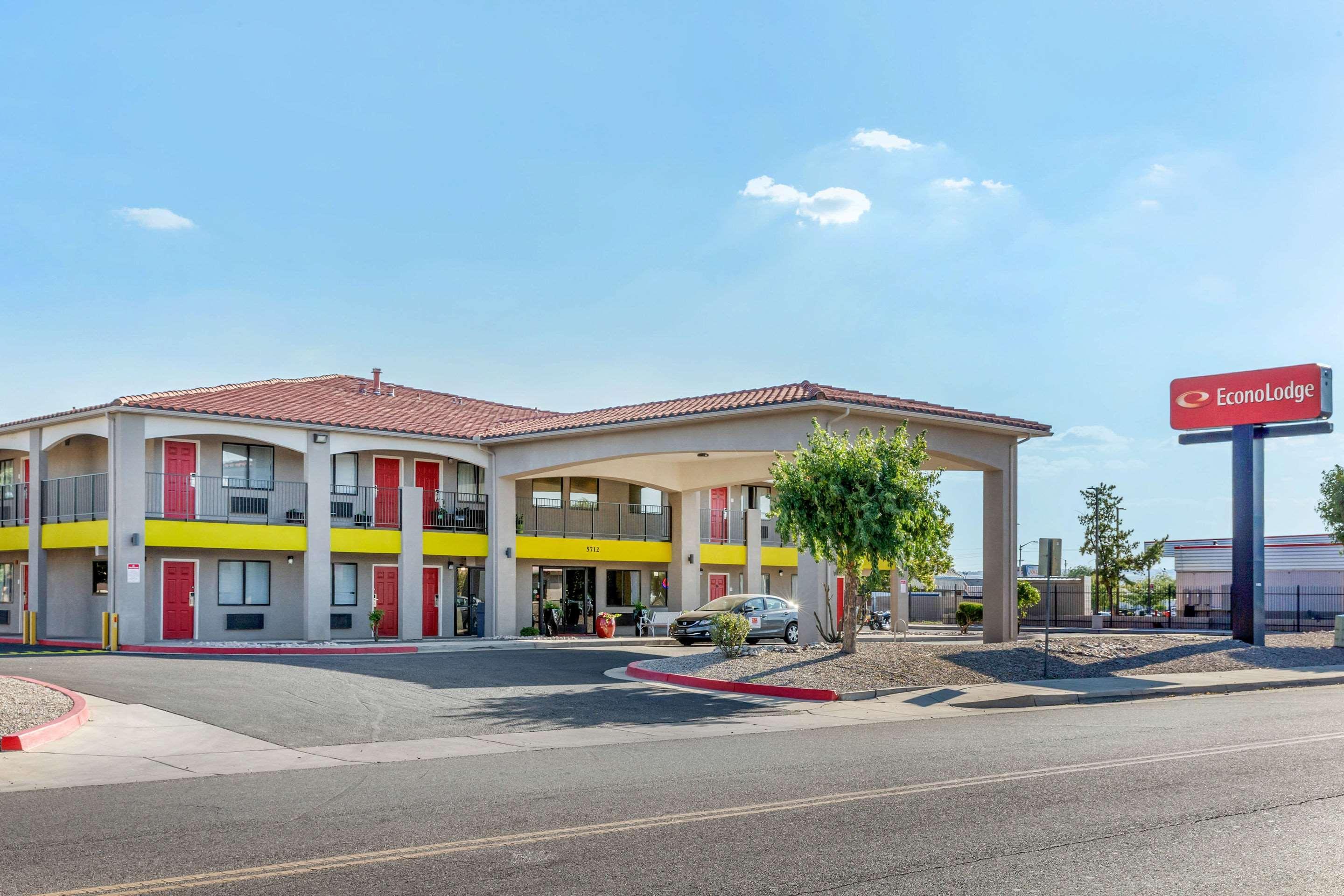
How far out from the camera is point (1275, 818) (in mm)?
9070

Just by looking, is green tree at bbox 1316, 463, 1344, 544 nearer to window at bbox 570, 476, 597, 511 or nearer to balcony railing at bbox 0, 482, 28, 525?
window at bbox 570, 476, 597, 511

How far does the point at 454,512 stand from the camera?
36.1 meters

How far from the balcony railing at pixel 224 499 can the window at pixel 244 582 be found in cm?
122

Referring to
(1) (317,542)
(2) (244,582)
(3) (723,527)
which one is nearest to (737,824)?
(1) (317,542)

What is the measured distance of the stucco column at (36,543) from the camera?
32.1 meters

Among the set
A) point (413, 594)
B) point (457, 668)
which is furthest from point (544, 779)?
point (413, 594)

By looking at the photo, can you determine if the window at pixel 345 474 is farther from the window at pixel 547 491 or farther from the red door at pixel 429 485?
the window at pixel 547 491

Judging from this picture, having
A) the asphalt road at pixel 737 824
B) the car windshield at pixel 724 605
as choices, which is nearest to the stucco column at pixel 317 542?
the car windshield at pixel 724 605

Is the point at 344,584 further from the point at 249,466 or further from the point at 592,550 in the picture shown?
the point at 592,550

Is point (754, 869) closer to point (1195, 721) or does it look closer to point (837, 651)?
point (1195, 721)

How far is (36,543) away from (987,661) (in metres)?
25.2

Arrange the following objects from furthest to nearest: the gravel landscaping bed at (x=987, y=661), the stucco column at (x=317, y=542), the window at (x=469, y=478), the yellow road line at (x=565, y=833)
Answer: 1. the window at (x=469, y=478)
2. the stucco column at (x=317, y=542)
3. the gravel landscaping bed at (x=987, y=661)
4. the yellow road line at (x=565, y=833)

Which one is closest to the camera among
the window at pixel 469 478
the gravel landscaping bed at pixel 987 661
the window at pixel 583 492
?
the gravel landscaping bed at pixel 987 661

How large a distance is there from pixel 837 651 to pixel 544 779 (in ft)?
43.4
